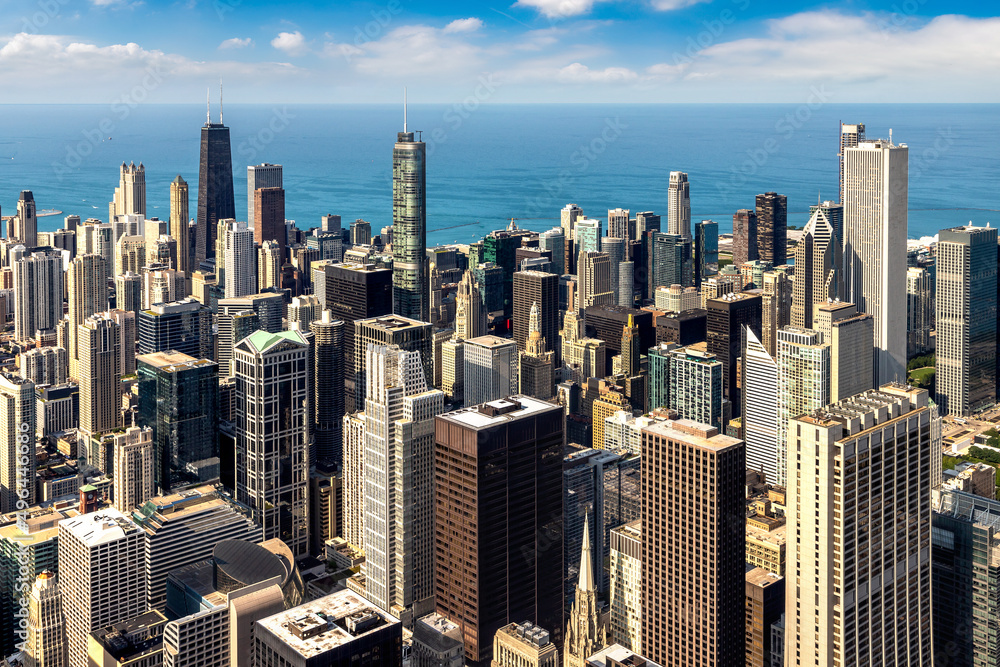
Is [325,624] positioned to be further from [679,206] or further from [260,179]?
[260,179]

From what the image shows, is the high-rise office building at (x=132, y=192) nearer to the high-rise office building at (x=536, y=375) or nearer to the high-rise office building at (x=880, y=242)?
→ the high-rise office building at (x=536, y=375)

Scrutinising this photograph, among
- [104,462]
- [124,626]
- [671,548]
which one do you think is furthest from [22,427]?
[671,548]

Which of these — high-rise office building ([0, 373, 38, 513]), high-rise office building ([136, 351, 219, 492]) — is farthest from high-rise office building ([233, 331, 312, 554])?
high-rise office building ([0, 373, 38, 513])

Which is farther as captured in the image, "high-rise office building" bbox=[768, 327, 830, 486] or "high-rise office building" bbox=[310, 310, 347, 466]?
"high-rise office building" bbox=[310, 310, 347, 466]

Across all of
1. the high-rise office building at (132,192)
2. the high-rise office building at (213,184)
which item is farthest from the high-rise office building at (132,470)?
the high-rise office building at (132,192)

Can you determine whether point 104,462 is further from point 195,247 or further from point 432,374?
point 195,247

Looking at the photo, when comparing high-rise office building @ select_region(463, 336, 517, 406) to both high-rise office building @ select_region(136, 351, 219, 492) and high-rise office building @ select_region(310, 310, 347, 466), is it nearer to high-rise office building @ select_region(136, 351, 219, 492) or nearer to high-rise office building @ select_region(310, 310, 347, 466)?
high-rise office building @ select_region(310, 310, 347, 466)
